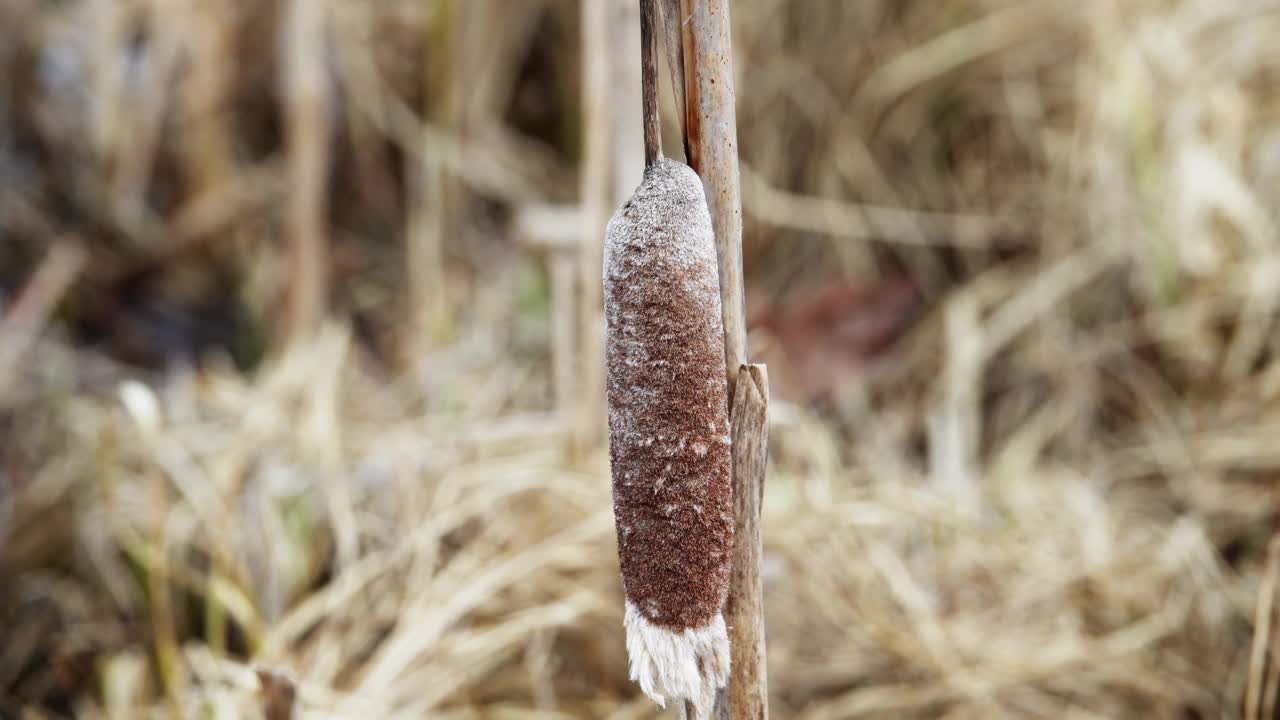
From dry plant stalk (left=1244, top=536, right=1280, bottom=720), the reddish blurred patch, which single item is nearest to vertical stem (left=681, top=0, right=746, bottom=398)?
dry plant stalk (left=1244, top=536, right=1280, bottom=720)

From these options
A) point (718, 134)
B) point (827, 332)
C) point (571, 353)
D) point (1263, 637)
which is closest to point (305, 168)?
point (571, 353)

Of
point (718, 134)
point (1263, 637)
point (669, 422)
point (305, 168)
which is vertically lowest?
point (1263, 637)

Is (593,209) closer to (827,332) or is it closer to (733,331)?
(827,332)

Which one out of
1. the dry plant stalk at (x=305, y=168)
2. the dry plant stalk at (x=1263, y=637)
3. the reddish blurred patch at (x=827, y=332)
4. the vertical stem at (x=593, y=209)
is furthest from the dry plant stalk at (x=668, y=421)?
the dry plant stalk at (x=305, y=168)

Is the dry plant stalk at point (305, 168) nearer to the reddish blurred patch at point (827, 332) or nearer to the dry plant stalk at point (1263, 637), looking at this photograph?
the reddish blurred patch at point (827, 332)

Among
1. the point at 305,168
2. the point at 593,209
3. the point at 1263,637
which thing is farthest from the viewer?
the point at 305,168

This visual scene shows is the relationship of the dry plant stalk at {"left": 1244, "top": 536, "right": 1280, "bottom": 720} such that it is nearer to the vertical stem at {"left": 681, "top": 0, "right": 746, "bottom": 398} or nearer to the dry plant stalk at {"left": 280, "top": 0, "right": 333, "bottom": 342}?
the vertical stem at {"left": 681, "top": 0, "right": 746, "bottom": 398}

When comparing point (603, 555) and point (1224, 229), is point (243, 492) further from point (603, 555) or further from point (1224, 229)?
point (1224, 229)
